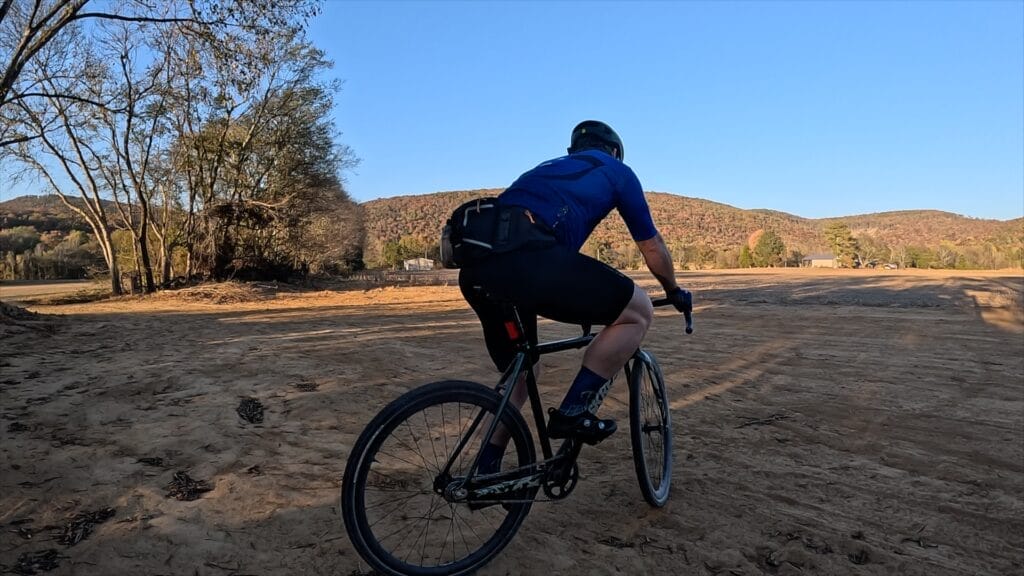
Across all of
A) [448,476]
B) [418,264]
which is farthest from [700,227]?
[448,476]

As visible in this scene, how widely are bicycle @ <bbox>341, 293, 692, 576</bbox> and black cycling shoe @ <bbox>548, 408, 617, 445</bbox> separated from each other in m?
0.05

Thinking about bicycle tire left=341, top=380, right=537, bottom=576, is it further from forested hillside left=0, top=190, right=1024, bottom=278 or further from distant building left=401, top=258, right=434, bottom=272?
distant building left=401, top=258, right=434, bottom=272

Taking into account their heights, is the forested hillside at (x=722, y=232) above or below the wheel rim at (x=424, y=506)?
above

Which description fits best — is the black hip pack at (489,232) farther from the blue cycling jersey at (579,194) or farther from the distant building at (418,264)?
the distant building at (418,264)

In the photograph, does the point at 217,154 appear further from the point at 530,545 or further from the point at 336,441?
the point at 530,545

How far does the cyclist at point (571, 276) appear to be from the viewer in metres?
2.22

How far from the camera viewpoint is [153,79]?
Answer: 1734 centimetres

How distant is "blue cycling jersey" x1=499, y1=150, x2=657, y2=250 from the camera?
7.45ft

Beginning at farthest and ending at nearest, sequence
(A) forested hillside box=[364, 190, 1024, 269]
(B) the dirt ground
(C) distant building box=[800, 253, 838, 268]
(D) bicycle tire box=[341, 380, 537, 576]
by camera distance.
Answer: (C) distant building box=[800, 253, 838, 268] < (A) forested hillside box=[364, 190, 1024, 269] < (B) the dirt ground < (D) bicycle tire box=[341, 380, 537, 576]

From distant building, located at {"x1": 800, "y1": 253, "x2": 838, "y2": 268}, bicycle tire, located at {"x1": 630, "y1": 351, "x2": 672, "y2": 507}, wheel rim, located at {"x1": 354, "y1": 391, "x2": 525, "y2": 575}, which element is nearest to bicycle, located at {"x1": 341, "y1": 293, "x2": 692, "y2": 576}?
wheel rim, located at {"x1": 354, "y1": 391, "x2": 525, "y2": 575}

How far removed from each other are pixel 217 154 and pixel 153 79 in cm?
484

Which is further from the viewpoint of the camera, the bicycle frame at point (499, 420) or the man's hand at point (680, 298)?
the man's hand at point (680, 298)

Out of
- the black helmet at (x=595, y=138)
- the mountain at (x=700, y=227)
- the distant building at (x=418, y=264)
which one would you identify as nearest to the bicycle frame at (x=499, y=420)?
the black helmet at (x=595, y=138)

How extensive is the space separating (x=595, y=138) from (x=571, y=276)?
0.78m
